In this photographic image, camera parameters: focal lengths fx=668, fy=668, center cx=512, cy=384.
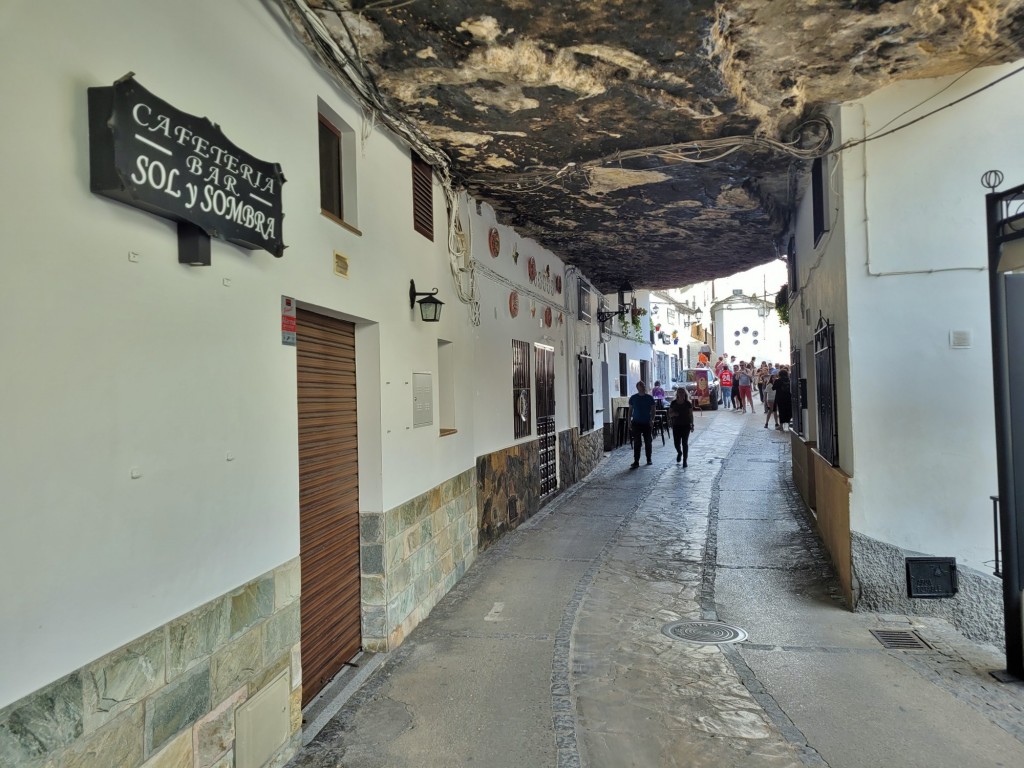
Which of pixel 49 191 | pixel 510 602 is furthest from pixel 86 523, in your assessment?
pixel 510 602

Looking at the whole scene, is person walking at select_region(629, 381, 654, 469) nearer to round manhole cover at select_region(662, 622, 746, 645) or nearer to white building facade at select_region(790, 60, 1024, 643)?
white building facade at select_region(790, 60, 1024, 643)

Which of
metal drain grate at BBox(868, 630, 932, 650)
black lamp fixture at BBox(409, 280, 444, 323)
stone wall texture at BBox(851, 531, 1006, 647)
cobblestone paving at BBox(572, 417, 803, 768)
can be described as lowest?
cobblestone paving at BBox(572, 417, 803, 768)

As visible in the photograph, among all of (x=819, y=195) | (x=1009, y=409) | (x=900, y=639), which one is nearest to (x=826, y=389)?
(x=819, y=195)

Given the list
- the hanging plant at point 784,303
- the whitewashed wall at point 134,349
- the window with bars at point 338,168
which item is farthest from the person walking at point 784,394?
the whitewashed wall at point 134,349

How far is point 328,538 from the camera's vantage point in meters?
4.22

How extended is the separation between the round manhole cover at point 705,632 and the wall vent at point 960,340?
2.61 m

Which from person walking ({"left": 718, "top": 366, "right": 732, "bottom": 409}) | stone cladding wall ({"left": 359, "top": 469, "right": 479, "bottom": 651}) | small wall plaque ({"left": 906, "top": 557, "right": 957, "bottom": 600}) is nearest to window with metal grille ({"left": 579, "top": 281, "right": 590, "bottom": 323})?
stone cladding wall ({"left": 359, "top": 469, "right": 479, "bottom": 651})

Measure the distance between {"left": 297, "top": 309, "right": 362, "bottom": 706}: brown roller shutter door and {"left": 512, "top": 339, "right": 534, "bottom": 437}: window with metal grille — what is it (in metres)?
3.90

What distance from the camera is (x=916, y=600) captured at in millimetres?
4906

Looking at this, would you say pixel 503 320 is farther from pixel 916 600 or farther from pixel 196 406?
pixel 196 406

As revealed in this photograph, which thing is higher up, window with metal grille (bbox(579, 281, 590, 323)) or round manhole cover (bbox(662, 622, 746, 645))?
window with metal grille (bbox(579, 281, 590, 323))

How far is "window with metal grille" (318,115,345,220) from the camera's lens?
4.29 m

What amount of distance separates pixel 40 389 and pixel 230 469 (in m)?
1.04

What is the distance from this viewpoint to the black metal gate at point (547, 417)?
9609mm
